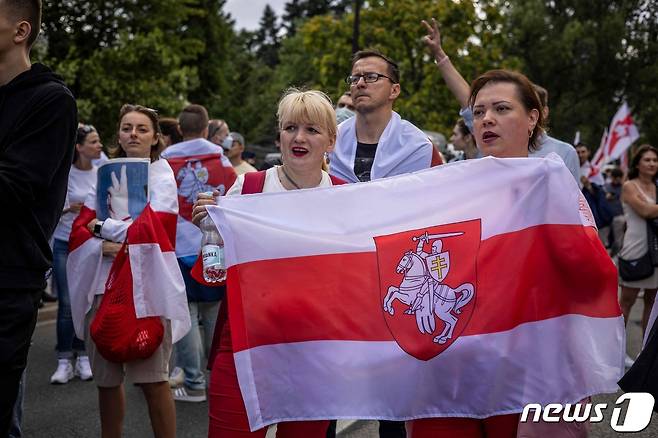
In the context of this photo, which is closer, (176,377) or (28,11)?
(28,11)

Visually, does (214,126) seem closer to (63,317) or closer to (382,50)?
(63,317)

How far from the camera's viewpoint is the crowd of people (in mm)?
2826

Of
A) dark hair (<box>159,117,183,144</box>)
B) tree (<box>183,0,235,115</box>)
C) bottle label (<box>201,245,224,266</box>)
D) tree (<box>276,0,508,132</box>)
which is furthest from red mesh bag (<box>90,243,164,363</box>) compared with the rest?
tree (<box>183,0,235,115</box>)

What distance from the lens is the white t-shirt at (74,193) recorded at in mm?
7566

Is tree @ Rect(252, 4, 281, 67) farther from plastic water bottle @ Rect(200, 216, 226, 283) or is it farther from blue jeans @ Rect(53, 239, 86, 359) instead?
plastic water bottle @ Rect(200, 216, 226, 283)

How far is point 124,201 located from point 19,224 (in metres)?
2.00

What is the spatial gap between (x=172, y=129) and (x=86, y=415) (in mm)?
2533

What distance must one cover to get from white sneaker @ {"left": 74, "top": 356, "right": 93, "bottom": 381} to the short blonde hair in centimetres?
427

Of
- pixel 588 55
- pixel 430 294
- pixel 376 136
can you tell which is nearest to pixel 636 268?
pixel 376 136

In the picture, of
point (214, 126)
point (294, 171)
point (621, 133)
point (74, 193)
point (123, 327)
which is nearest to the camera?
point (294, 171)

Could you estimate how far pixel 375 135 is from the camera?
4.82m

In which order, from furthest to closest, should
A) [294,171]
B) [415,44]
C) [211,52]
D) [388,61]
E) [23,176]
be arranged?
[211,52], [415,44], [388,61], [294,171], [23,176]

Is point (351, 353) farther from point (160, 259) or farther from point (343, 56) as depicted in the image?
point (343, 56)

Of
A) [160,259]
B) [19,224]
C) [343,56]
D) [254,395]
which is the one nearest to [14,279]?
[19,224]
